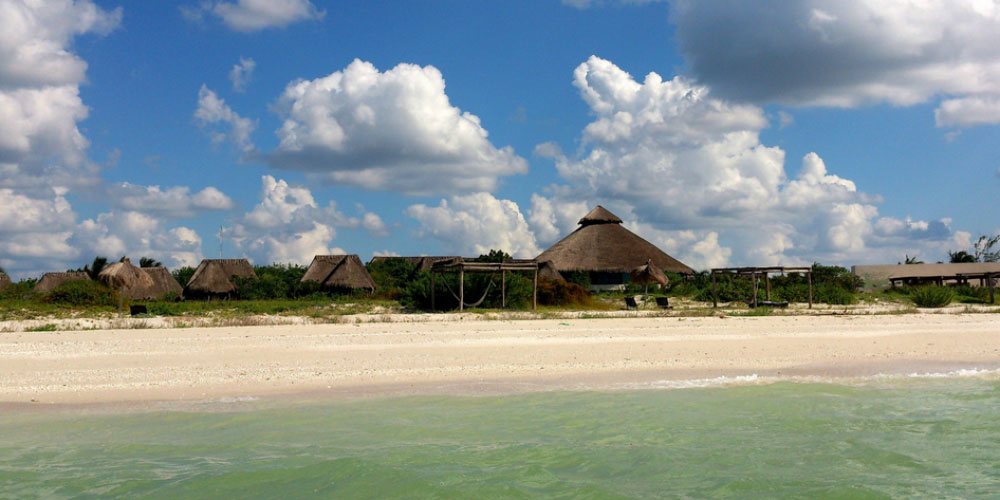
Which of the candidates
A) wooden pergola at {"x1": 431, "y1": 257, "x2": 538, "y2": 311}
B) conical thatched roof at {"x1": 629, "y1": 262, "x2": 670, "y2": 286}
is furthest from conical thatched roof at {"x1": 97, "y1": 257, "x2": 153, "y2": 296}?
conical thatched roof at {"x1": 629, "y1": 262, "x2": 670, "y2": 286}

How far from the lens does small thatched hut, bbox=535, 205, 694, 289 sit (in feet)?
128

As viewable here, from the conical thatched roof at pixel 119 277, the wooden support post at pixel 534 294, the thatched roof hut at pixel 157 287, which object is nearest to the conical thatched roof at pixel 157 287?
the thatched roof hut at pixel 157 287

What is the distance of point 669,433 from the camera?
767cm

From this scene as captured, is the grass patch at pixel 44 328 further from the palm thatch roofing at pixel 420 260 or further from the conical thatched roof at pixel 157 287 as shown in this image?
the palm thatch roofing at pixel 420 260

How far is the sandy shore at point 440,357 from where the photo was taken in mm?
9258

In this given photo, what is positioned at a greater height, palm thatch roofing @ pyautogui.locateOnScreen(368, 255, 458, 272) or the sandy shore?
palm thatch roofing @ pyautogui.locateOnScreen(368, 255, 458, 272)

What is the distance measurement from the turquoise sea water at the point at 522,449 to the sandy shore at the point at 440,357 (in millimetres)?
901

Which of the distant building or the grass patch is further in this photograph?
the distant building

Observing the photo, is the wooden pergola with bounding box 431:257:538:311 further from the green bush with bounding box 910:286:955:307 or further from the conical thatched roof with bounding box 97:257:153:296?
the green bush with bounding box 910:286:955:307

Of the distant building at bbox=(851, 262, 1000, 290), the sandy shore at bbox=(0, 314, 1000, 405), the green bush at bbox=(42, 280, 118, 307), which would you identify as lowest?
the sandy shore at bbox=(0, 314, 1000, 405)

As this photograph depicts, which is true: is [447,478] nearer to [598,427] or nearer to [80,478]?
[598,427]

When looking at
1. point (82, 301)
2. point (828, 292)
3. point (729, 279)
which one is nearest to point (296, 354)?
point (82, 301)

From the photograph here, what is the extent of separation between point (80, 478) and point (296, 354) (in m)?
5.38

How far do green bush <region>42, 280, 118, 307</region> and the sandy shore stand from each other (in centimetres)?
670
